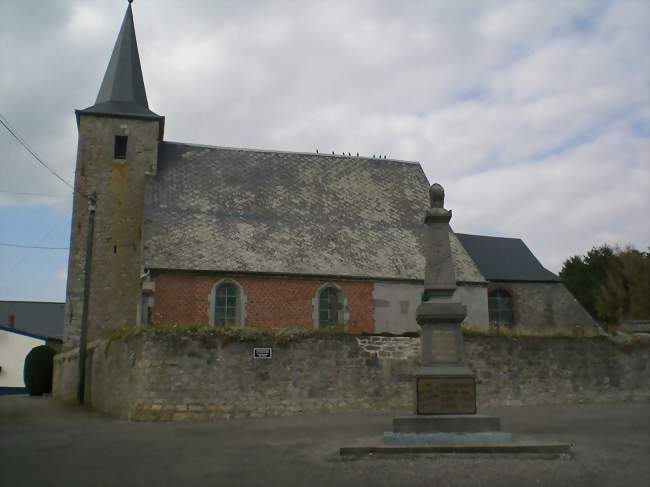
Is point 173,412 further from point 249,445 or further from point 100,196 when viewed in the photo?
point 100,196

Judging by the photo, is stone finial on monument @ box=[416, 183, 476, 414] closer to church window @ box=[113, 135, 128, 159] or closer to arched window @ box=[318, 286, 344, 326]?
Answer: arched window @ box=[318, 286, 344, 326]

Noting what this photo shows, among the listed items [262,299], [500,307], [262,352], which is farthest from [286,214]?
[500,307]

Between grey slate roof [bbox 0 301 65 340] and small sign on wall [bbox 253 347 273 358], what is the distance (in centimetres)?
4023

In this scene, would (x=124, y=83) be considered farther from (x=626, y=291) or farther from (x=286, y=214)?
(x=626, y=291)

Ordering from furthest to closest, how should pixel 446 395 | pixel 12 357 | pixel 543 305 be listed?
pixel 12 357 → pixel 543 305 → pixel 446 395

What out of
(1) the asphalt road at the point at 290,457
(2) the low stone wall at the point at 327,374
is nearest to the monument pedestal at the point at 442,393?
(1) the asphalt road at the point at 290,457

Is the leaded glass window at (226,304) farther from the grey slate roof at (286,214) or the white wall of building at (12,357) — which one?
the white wall of building at (12,357)

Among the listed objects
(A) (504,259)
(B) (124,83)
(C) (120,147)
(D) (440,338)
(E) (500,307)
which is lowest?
(D) (440,338)

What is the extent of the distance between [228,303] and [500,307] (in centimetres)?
1224

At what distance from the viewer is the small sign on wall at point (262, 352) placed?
15867mm

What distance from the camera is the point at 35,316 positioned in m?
53.2

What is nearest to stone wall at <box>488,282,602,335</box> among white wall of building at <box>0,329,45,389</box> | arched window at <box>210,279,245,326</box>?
arched window at <box>210,279,245,326</box>

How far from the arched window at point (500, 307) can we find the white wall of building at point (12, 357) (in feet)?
107

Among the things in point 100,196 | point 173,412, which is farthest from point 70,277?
point 173,412
